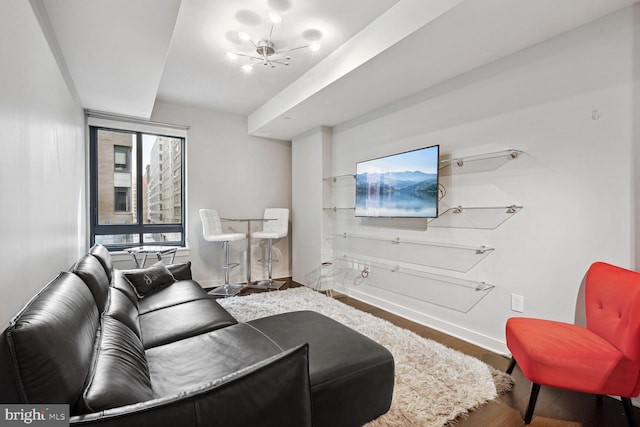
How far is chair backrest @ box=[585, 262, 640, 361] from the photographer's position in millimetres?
1549

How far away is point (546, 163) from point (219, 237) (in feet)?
12.0

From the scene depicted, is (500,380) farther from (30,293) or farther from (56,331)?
(30,293)

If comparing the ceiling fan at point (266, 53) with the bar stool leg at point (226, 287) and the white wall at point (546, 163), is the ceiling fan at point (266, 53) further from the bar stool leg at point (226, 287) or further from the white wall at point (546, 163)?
the bar stool leg at point (226, 287)

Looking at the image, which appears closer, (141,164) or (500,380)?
(500,380)

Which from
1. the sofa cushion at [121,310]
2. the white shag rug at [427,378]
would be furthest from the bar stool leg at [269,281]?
the sofa cushion at [121,310]

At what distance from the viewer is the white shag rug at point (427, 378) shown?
172cm

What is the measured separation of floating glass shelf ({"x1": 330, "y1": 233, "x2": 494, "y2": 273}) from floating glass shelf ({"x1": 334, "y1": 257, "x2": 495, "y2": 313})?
112mm

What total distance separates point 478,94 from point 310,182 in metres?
2.62

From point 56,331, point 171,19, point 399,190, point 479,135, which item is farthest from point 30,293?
point 479,135

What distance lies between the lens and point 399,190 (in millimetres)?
3303

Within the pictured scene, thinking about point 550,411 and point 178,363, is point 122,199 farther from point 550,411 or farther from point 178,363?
point 550,411

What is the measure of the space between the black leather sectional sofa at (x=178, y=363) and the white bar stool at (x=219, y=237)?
155cm

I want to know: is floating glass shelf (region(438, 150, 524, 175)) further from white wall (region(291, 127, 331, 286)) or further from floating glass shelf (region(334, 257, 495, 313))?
white wall (region(291, 127, 331, 286))

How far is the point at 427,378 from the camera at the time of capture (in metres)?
2.07
